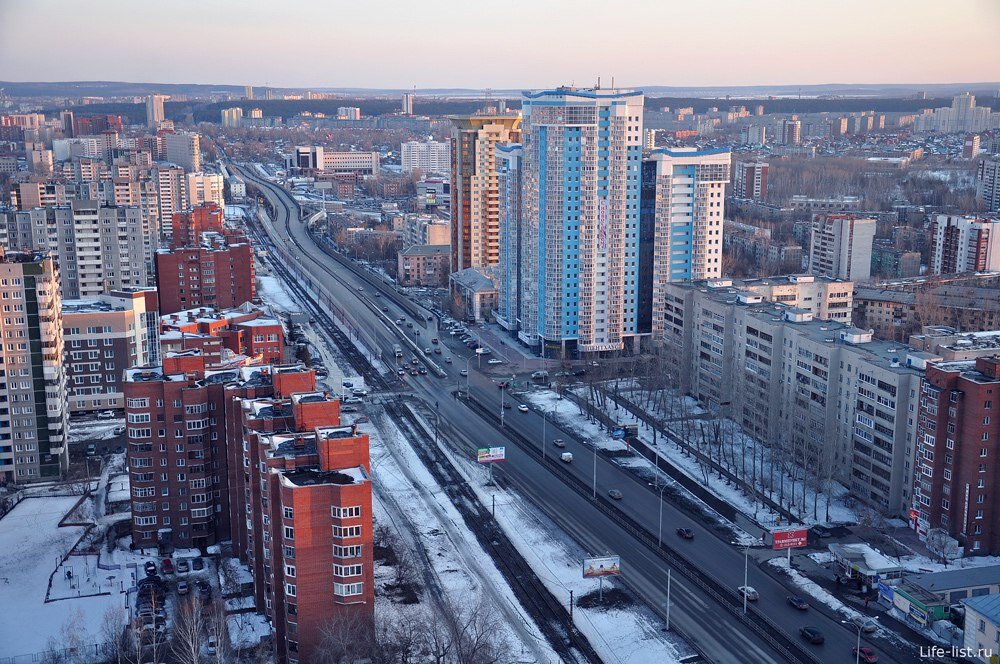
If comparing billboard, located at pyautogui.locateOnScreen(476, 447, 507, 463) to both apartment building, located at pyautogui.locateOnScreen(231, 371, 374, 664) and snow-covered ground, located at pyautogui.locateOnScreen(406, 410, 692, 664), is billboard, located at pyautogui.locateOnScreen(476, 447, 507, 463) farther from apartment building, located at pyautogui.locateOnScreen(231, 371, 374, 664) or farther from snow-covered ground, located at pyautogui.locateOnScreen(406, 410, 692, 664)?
apartment building, located at pyautogui.locateOnScreen(231, 371, 374, 664)

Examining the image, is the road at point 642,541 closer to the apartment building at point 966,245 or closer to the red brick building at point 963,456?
the red brick building at point 963,456

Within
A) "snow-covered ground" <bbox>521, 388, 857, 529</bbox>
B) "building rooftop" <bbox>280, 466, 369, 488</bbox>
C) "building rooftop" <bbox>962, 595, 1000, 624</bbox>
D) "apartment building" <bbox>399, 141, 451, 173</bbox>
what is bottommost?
"snow-covered ground" <bbox>521, 388, 857, 529</bbox>

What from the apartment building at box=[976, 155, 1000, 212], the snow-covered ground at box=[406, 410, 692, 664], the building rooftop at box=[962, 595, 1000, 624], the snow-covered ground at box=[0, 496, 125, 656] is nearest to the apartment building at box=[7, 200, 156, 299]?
the snow-covered ground at box=[0, 496, 125, 656]

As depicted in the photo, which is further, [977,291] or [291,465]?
[977,291]

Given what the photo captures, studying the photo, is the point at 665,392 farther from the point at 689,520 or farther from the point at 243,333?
the point at 243,333

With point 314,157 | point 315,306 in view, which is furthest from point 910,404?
point 314,157

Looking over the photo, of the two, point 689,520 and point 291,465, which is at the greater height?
point 291,465

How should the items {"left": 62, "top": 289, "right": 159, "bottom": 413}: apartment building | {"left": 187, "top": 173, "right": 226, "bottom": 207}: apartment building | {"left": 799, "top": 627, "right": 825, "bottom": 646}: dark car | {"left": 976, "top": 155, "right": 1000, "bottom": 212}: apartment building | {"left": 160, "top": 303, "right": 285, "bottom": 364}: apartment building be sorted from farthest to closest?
{"left": 976, "top": 155, "right": 1000, "bottom": 212}: apartment building
{"left": 187, "top": 173, "right": 226, "bottom": 207}: apartment building
{"left": 62, "top": 289, "right": 159, "bottom": 413}: apartment building
{"left": 160, "top": 303, "right": 285, "bottom": 364}: apartment building
{"left": 799, "top": 627, "right": 825, "bottom": 646}: dark car
